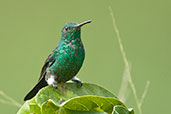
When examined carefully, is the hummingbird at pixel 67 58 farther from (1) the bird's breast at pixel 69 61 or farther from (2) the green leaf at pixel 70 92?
(2) the green leaf at pixel 70 92

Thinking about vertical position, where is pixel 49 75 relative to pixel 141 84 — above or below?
above

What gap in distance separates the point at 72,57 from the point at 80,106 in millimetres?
430

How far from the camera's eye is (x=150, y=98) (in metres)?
3.49

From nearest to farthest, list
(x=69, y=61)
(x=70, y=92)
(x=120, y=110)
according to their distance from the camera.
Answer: (x=120, y=110)
(x=70, y=92)
(x=69, y=61)

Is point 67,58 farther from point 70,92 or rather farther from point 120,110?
point 120,110

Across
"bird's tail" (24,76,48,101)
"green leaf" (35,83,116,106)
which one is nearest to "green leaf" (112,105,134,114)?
"green leaf" (35,83,116,106)

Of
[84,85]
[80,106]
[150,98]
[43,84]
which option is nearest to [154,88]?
[150,98]

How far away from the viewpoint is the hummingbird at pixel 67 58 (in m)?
1.57

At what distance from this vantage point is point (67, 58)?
5.22ft

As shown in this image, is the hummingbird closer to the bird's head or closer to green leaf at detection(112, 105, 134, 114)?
the bird's head

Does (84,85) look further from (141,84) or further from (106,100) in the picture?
(141,84)

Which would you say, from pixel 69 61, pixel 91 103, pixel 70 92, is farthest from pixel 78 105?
pixel 69 61

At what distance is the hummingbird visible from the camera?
1.57 m

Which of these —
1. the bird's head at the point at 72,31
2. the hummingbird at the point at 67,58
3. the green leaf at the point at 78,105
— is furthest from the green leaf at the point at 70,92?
the bird's head at the point at 72,31
